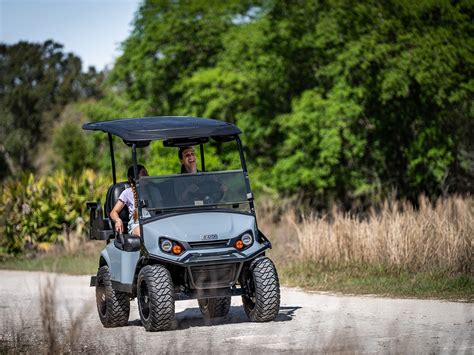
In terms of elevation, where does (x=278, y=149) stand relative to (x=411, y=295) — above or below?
above

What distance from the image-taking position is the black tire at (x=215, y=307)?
11.4 metres

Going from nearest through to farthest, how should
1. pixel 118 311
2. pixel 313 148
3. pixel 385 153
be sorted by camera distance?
pixel 118 311 < pixel 313 148 < pixel 385 153

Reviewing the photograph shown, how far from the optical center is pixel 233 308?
12.6 metres

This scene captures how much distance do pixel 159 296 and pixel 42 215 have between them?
52.1ft

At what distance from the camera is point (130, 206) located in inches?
438

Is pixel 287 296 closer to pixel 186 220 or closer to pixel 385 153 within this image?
pixel 186 220

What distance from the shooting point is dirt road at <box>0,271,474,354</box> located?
338 inches

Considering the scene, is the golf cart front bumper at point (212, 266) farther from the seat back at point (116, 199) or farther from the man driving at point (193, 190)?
the seat back at point (116, 199)

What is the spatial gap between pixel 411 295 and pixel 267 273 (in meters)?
3.10

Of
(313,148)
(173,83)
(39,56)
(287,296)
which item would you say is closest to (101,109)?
(173,83)

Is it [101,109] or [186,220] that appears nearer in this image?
[186,220]

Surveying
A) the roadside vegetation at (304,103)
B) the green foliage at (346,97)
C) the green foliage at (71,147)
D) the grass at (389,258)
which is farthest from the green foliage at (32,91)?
the grass at (389,258)

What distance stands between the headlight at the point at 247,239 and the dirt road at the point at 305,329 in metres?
0.85

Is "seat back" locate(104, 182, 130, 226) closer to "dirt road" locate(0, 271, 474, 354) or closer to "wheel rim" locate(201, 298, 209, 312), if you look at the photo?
"dirt road" locate(0, 271, 474, 354)
